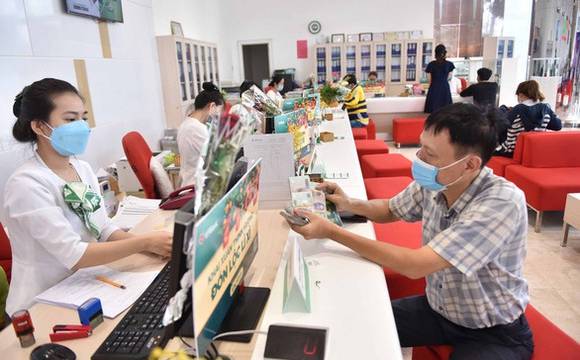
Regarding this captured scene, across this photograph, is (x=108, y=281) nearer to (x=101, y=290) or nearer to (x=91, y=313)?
(x=101, y=290)

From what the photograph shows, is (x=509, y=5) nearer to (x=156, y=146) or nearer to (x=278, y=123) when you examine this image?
(x=156, y=146)

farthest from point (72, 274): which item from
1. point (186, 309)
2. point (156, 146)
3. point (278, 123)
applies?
point (156, 146)

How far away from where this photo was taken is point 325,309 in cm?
112

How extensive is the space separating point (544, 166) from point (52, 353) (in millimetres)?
4093

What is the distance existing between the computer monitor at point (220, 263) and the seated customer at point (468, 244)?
1.15 ft

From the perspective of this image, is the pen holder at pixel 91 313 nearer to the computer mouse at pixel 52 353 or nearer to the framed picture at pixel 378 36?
the computer mouse at pixel 52 353

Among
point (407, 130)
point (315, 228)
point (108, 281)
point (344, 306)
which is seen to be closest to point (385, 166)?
point (315, 228)

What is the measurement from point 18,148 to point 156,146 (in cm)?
253

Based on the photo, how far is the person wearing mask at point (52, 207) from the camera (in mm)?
1340

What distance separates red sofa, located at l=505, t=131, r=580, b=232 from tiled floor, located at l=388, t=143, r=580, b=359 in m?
0.22

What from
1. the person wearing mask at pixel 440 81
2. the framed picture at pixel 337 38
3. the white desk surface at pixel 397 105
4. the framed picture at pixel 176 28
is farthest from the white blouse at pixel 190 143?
the framed picture at pixel 337 38

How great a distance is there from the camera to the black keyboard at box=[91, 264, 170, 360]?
0.97 meters

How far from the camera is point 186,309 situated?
765mm

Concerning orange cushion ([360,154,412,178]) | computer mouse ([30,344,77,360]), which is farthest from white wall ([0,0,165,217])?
orange cushion ([360,154,412,178])
